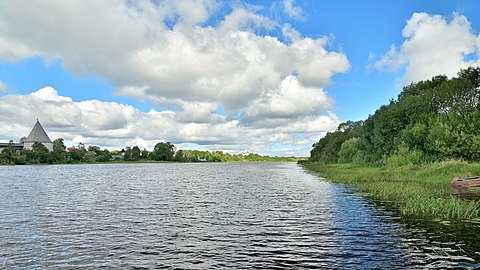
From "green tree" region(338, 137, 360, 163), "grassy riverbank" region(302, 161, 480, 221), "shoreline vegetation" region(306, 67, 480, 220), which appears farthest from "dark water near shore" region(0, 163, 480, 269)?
"green tree" region(338, 137, 360, 163)

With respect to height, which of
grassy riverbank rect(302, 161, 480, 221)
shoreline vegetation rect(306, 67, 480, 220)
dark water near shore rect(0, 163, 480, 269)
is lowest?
dark water near shore rect(0, 163, 480, 269)

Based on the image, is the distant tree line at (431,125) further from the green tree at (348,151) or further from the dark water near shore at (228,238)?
the dark water near shore at (228,238)

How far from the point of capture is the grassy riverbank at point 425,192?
26.5 metres

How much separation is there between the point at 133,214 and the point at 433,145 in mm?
59591

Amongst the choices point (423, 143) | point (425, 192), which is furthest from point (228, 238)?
point (423, 143)

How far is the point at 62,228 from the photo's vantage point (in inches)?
947

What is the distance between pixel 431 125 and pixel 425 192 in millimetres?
41961

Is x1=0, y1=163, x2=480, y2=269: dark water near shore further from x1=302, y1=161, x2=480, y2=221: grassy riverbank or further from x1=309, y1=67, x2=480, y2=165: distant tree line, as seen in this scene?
x1=309, y1=67, x2=480, y2=165: distant tree line

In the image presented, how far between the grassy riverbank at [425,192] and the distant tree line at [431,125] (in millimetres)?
7176

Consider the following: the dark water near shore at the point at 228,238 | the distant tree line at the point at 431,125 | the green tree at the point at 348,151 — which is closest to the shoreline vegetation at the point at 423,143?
the distant tree line at the point at 431,125

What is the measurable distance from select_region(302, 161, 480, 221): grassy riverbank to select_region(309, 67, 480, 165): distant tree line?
7.18 m

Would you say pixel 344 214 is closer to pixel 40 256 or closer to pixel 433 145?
pixel 40 256

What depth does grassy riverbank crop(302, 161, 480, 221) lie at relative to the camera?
26452mm

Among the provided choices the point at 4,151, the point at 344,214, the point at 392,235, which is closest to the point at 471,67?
the point at 344,214
